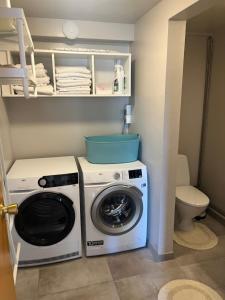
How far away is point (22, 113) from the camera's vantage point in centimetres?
245

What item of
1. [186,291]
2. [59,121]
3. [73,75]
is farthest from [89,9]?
[186,291]

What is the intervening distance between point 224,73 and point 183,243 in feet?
6.17

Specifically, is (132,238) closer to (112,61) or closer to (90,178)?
(90,178)

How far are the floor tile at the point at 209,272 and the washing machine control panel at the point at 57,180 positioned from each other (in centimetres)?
125

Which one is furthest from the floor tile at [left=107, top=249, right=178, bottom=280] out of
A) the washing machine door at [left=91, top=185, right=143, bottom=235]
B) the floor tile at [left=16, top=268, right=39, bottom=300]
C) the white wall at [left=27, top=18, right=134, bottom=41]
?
the white wall at [left=27, top=18, right=134, bottom=41]

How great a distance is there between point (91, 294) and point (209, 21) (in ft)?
8.74

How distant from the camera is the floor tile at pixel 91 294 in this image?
5.87 ft

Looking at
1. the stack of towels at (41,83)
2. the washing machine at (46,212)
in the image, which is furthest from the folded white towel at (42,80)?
the washing machine at (46,212)

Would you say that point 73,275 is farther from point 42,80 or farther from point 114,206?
point 42,80

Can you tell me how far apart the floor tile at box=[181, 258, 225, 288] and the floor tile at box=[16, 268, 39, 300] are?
1.26m

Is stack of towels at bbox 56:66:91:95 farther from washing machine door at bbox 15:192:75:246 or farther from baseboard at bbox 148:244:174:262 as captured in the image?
baseboard at bbox 148:244:174:262

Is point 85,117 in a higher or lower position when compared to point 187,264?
higher

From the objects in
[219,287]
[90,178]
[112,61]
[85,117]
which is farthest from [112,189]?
[112,61]

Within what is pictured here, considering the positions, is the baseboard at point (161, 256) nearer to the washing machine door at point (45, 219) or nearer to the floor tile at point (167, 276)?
the floor tile at point (167, 276)
